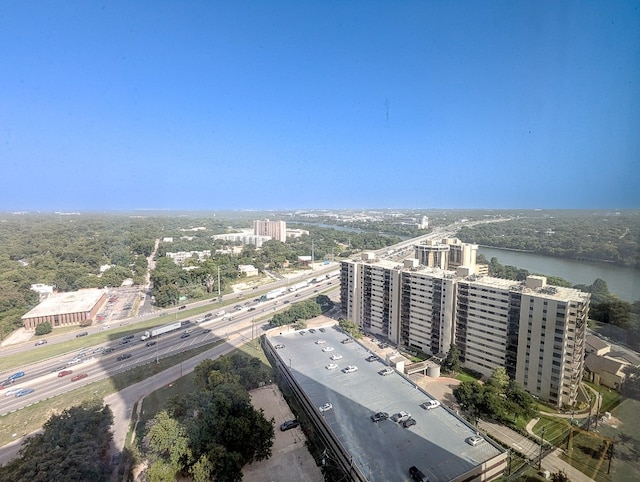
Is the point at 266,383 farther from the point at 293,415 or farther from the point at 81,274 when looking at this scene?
the point at 81,274

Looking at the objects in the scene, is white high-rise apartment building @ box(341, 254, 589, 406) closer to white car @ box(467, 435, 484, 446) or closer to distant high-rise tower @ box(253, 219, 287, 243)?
white car @ box(467, 435, 484, 446)

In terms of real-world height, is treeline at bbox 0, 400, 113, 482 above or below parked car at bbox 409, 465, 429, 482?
above

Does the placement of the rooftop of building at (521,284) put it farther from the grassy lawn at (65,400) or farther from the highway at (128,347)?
the grassy lawn at (65,400)

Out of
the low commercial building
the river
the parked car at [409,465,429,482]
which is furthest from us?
the low commercial building

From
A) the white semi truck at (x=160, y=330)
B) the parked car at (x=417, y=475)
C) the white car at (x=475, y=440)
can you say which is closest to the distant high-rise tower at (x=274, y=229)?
the white semi truck at (x=160, y=330)

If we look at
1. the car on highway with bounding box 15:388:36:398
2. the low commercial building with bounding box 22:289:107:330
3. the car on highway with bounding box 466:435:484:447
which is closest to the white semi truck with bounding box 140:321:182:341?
the low commercial building with bounding box 22:289:107:330

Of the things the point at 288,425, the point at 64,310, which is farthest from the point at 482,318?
the point at 64,310
